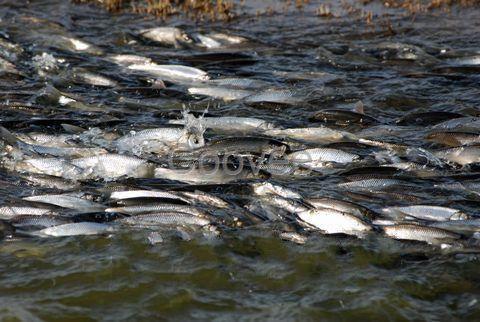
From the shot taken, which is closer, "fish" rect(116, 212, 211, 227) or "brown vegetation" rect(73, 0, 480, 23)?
"fish" rect(116, 212, 211, 227)

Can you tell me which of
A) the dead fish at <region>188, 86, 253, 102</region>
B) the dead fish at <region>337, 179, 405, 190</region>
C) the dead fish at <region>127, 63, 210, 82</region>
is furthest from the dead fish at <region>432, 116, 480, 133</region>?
the dead fish at <region>127, 63, 210, 82</region>

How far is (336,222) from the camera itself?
22.4 ft

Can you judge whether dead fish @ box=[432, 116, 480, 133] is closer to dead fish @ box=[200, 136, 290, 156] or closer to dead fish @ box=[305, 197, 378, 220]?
dead fish @ box=[200, 136, 290, 156]

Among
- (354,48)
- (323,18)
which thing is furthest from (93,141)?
(323,18)

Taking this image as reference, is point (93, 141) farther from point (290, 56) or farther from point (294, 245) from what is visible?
point (290, 56)

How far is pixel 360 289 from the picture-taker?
6090 millimetres

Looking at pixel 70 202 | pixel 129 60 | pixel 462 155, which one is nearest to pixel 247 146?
pixel 70 202

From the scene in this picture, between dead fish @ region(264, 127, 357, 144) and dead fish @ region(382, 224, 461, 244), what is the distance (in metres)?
2.25

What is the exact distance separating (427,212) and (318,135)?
2156 millimetres

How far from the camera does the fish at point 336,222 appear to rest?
22.4ft

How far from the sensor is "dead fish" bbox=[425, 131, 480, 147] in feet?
28.3

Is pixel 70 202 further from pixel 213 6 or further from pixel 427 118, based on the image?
pixel 213 6

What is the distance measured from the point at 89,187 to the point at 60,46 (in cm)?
584

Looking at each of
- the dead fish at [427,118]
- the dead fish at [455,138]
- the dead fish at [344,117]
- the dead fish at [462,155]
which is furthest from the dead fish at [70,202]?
the dead fish at [427,118]
